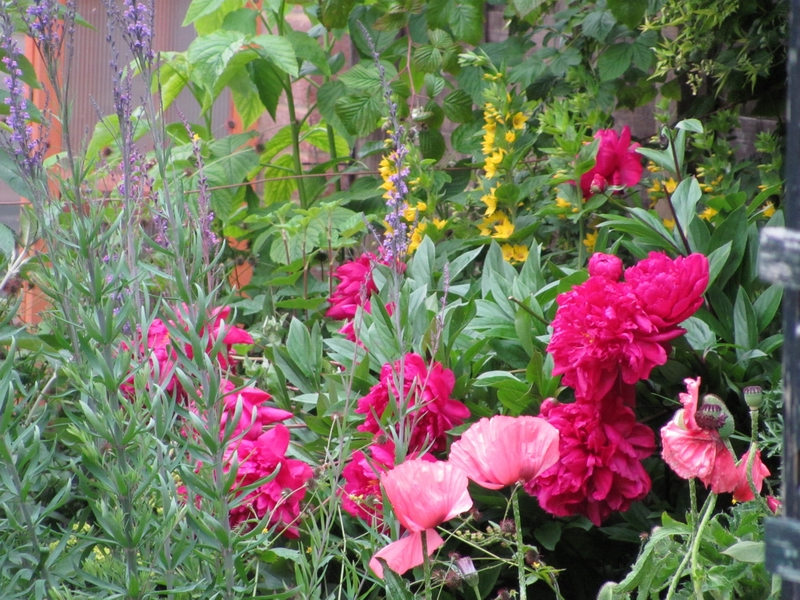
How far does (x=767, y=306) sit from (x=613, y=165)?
1.37 feet

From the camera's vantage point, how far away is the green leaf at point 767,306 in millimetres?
1131

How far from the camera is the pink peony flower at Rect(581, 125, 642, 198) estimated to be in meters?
1.43

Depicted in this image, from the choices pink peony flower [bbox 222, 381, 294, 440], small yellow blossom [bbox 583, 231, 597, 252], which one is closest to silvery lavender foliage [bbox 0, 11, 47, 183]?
pink peony flower [bbox 222, 381, 294, 440]

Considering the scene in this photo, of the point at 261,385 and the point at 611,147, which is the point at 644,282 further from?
the point at 261,385

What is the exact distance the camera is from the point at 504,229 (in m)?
1.60

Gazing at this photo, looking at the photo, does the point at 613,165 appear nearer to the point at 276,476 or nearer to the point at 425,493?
the point at 276,476

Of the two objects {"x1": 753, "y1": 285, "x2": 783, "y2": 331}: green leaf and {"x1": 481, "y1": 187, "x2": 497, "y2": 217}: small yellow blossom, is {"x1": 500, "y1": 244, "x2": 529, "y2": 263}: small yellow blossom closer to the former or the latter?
{"x1": 481, "y1": 187, "x2": 497, "y2": 217}: small yellow blossom

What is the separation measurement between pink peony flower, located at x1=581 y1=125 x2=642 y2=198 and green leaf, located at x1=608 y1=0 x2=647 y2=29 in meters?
0.33

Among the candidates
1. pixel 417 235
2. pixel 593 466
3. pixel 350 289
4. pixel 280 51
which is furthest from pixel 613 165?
pixel 280 51

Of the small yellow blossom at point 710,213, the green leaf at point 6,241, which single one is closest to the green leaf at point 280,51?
the green leaf at point 6,241

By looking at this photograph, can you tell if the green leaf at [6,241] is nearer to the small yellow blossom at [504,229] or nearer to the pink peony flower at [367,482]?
the pink peony flower at [367,482]

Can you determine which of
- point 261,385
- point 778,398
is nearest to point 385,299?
point 261,385

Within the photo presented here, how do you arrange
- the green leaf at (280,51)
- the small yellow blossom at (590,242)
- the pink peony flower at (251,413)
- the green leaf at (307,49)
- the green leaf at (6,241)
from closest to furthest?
the pink peony flower at (251,413), the green leaf at (6,241), the small yellow blossom at (590,242), the green leaf at (280,51), the green leaf at (307,49)

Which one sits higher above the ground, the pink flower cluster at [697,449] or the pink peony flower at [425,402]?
the pink flower cluster at [697,449]
